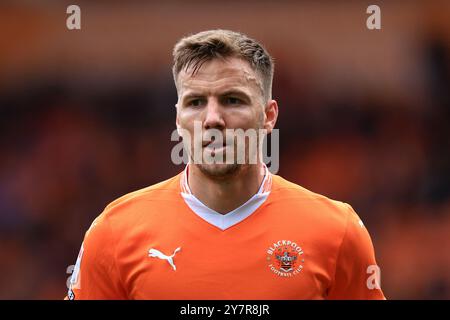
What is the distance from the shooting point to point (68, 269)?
664cm

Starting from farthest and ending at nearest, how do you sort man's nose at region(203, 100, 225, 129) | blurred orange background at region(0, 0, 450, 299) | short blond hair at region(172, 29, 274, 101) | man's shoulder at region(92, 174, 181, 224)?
blurred orange background at region(0, 0, 450, 299), man's shoulder at region(92, 174, 181, 224), short blond hair at region(172, 29, 274, 101), man's nose at region(203, 100, 225, 129)

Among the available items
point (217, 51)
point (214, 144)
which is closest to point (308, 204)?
point (214, 144)

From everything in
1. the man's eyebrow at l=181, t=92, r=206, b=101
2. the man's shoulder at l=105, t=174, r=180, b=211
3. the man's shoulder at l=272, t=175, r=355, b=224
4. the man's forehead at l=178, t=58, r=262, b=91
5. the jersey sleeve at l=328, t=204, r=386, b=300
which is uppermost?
the man's forehead at l=178, t=58, r=262, b=91

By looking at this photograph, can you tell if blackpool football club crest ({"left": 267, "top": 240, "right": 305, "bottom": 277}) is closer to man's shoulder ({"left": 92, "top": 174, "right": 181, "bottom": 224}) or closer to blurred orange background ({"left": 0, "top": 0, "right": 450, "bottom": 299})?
man's shoulder ({"left": 92, "top": 174, "right": 181, "bottom": 224})

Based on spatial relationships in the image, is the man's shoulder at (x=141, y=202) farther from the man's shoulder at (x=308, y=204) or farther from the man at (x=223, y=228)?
the man's shoulder at (x=308, y=204)

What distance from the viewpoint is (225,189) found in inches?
123

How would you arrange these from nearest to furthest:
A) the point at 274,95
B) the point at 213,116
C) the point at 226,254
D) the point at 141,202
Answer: the point at 213,116 < the point at 226,254 < the point at 141,202 < the point at 274,95

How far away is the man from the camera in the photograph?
2.97 m

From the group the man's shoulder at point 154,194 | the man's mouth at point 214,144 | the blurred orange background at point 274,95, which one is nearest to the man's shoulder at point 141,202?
the man's shoulder at point 154,194

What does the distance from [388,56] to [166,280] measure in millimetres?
5412

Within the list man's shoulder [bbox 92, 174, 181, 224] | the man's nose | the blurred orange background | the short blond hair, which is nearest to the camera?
the man's nose

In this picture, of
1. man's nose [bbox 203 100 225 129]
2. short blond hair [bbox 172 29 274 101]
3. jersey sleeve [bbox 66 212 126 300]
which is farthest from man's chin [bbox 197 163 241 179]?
jersey sleeve [bbox 66 212 126 300]

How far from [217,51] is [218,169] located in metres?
0.51

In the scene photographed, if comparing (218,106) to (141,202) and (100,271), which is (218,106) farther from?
(100,271)
